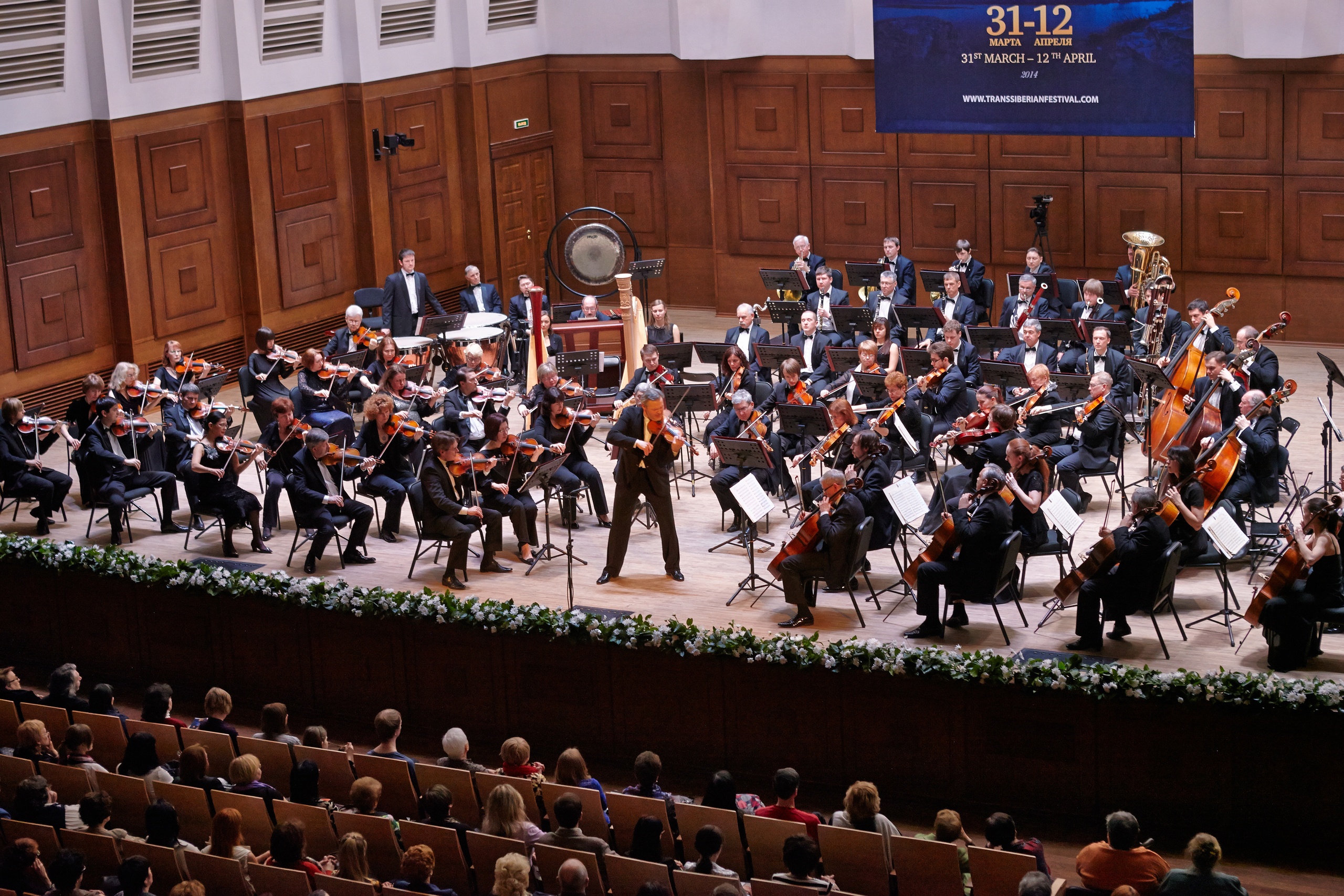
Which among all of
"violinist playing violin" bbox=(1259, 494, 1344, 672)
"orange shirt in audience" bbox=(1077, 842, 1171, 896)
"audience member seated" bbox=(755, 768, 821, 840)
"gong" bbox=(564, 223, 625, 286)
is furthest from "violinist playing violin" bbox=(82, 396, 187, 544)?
"orange shirt in audience" bbox=(1077, 842, 1171, 896)

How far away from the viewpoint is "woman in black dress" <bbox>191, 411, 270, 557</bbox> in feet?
42.2

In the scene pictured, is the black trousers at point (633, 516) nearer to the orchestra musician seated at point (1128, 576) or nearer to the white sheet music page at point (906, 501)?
the white sheet music page at point (906, 501)

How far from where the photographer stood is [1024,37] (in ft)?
58.7

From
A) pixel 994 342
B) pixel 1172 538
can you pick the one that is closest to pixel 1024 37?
pixel 994 342

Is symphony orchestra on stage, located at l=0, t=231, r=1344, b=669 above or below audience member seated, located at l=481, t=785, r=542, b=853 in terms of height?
above

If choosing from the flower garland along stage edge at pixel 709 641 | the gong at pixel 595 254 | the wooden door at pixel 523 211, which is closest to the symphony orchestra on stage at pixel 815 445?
the flower garland along stage edge at pixel 709 641

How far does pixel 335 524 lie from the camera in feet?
41.1

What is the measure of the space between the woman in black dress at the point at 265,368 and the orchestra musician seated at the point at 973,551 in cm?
735

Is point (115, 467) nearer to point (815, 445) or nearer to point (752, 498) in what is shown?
point (752, 498)

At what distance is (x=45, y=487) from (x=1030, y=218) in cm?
1155

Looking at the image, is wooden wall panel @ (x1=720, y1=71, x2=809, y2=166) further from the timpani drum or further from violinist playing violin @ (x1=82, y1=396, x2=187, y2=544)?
violinist playing violin @ (x1=82, y1=396, x2=187, y2=544)

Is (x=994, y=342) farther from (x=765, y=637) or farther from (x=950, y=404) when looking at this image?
(x=765, y=637)

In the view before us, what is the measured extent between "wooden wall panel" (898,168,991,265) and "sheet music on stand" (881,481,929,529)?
9.54m

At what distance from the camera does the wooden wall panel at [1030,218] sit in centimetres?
1920
